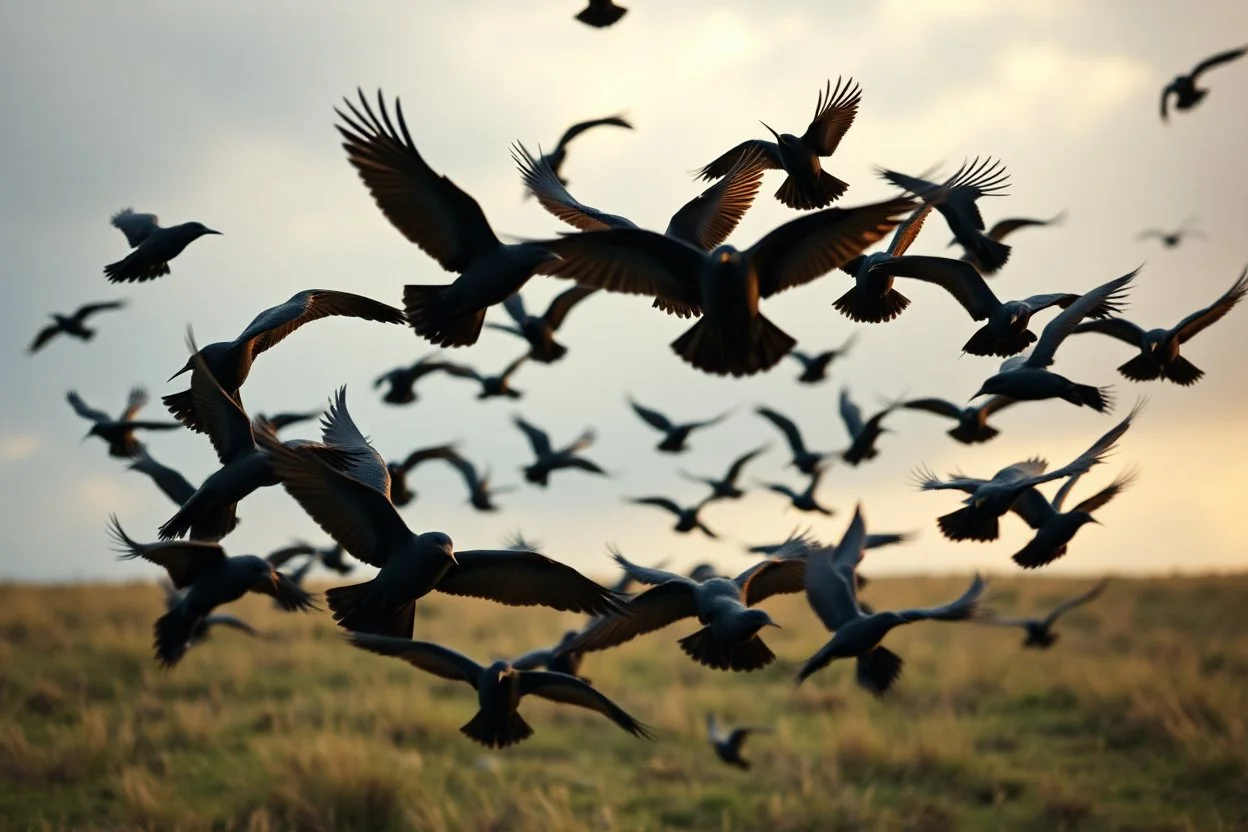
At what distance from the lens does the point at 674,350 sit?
477cm

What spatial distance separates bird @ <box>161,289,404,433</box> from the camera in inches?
207

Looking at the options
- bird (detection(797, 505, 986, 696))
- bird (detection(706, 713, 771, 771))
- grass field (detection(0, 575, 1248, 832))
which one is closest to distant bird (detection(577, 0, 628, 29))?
bird (detection(797, 505, 986, 696))

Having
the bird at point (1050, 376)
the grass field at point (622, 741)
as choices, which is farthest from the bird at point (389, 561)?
the grass field at point (622, 741)

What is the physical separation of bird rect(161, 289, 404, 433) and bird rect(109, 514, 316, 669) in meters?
0.56

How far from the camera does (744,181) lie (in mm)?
6309

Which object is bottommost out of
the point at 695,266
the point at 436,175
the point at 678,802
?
the point at 678,802

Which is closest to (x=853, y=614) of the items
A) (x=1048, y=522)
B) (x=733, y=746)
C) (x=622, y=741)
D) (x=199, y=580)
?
(x=1048, y=522)

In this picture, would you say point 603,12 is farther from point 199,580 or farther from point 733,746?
point 733,746

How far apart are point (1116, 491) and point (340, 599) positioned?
→ 3.84 m

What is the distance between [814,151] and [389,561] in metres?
2.73

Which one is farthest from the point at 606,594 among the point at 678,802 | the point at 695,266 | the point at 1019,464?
the point at 678,802

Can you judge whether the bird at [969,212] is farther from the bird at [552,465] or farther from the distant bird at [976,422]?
the bird at [552,465]

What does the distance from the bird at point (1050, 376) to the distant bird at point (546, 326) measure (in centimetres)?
402

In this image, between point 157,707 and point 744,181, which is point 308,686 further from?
point 744,181
